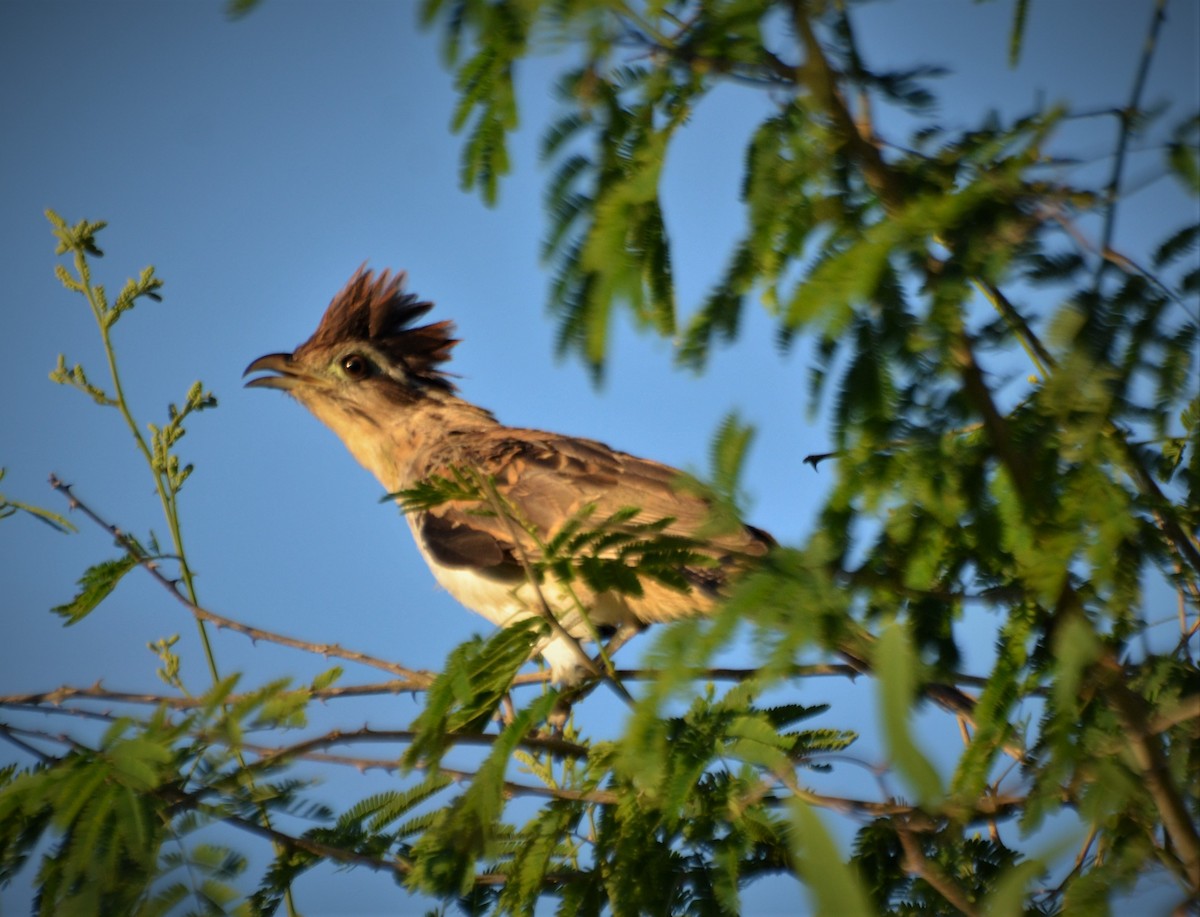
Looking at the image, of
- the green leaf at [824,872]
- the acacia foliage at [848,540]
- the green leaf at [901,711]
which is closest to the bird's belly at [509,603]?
the acacia foliage at [848,540]

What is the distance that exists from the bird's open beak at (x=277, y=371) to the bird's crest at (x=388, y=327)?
0.25m

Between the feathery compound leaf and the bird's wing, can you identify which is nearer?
the feathery compound leaf

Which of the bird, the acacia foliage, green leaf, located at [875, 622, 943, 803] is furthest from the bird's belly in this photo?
green leaf, located at [875, 622, 943, 803]

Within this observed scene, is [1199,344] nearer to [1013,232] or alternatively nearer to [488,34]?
[1013,232]

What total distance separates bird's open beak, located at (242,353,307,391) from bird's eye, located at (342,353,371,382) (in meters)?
0.32

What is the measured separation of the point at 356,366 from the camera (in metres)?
8.66

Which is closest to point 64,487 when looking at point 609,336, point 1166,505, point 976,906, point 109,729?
point 109,729

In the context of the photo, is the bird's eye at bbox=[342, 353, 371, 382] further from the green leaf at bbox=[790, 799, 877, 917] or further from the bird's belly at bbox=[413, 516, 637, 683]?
the green leaf at bbox=[790, 799, 877, 917]

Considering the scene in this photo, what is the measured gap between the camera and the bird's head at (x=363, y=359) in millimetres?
8562

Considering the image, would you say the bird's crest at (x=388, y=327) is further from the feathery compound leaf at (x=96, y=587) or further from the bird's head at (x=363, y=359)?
the feathery compound leaf at (x=96, y=587)

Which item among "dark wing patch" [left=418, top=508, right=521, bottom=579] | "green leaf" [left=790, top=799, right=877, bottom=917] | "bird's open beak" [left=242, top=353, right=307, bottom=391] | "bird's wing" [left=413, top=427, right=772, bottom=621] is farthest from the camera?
"bird's open beak" [left=242, top=353, right=307, bottom=391]

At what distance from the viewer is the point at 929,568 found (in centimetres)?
334

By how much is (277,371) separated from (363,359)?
647 mm

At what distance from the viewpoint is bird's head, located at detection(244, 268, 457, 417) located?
337 inches
